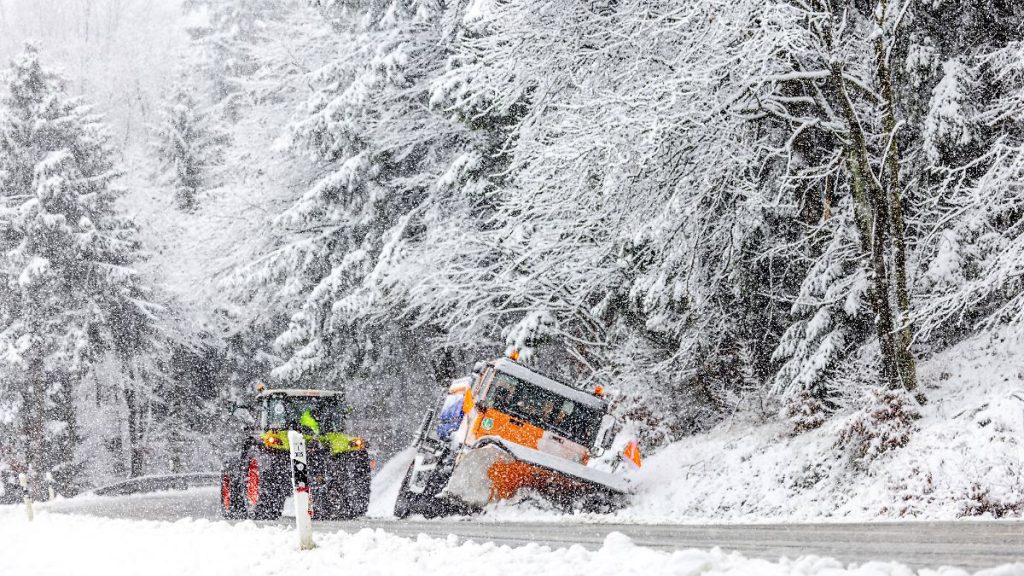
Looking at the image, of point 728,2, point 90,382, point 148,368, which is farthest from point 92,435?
point 728,2

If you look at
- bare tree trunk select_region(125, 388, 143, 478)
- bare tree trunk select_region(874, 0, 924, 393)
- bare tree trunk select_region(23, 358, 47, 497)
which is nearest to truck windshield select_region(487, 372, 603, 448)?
bare tree trunk select_region(874, 0, 924, 393)

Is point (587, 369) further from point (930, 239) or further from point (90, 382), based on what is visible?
point (90, 382)

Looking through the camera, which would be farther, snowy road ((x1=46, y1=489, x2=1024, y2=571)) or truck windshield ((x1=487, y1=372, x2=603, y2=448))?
truck windshield ((x1=487, y1=372, x2=603, y2=448))

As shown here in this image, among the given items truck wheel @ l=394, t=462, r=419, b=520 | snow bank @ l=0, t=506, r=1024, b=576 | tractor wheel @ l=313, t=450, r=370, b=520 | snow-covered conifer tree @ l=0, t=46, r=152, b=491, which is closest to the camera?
snow bank @ l=0, t=506, r=1024, b=576

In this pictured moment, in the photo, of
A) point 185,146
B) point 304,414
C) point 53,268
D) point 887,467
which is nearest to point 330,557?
point 887,467

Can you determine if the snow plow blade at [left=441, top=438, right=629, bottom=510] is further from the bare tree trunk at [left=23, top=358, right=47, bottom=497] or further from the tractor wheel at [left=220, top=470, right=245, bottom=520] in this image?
the bare tree trunk at [left=23, top=358, right=47, bottom=497]

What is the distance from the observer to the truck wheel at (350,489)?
15.9 meters

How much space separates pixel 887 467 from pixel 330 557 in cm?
667

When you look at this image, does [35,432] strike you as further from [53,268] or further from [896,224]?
[896,224]

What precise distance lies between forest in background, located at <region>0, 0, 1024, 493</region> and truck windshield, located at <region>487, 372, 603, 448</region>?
62.6 inches

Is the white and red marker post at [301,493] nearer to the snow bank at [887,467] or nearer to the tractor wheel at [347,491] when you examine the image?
the snow bank at [887,467]

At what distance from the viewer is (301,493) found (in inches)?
351

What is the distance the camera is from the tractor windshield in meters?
16.5

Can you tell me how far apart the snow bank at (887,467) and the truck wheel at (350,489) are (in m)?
4.64
